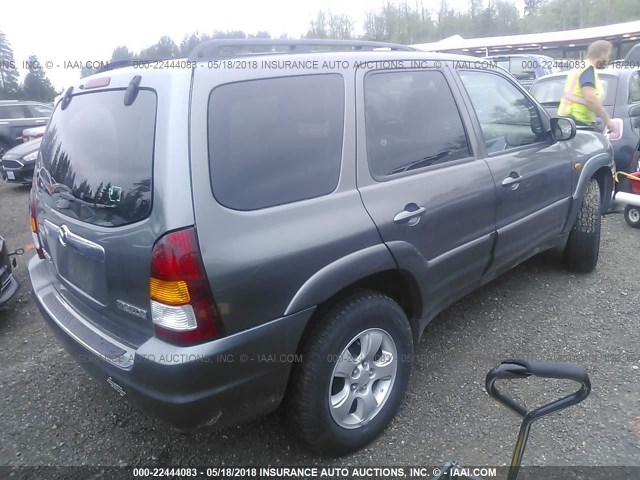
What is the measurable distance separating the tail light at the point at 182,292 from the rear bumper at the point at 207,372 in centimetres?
6

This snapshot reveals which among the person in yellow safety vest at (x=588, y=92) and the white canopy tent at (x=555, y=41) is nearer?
the person in yellow safety vest at (x=588, y=92)

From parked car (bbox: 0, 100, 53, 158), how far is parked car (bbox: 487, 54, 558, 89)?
1226cm

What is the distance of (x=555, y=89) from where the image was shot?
724cm

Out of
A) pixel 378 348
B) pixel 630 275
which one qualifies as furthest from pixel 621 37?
pixel 378 348

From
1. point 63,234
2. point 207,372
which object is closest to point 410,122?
point 207,372

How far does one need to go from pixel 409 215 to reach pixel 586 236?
2.40m

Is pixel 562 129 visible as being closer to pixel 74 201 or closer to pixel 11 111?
pixel 74 201

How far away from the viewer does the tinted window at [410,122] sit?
239cm

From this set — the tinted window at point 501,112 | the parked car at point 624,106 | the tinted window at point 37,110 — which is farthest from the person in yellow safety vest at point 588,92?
the tinted window at point 37,110

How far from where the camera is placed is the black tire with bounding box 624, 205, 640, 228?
5.27m

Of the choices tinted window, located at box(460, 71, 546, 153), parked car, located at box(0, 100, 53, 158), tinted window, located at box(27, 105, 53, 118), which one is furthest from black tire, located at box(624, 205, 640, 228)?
tinted window, located at box(27, 105, 53, 118)

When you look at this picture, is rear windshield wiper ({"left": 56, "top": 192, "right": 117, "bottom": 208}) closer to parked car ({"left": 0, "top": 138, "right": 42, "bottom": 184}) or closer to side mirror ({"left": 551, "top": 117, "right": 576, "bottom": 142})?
side mirror ({"left": 551, "top": 117, "right": 576, "bottom": 142})

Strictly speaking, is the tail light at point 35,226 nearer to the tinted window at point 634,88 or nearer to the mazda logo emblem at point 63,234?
the mazda logo emblem at point 63,234

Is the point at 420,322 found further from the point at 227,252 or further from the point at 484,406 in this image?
the point at 227,252
